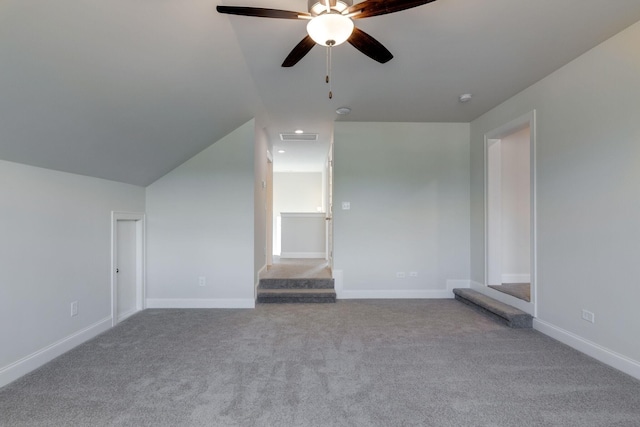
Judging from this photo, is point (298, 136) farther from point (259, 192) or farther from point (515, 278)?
point (515, 278)

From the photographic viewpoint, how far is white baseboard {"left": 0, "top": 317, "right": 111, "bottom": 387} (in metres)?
2.30

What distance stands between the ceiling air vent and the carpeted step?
2.44 m

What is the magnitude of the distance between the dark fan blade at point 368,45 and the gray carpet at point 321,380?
2.27 meters

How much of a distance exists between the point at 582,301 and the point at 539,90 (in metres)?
2.13

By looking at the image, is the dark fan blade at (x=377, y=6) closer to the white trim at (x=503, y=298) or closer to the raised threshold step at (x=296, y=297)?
the white trim at (x=503, y=298)

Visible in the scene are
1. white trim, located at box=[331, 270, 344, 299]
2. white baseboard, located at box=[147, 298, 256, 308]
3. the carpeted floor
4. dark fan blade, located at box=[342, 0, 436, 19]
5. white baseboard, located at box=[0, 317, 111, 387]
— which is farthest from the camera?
the carpeted floor

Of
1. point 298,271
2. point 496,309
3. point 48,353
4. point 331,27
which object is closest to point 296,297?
point 298,271

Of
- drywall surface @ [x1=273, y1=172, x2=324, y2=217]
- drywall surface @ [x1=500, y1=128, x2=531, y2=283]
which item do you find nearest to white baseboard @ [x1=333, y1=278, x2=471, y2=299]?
drywall surface @ [x1=500, y1=128, x2=531, y2=283]

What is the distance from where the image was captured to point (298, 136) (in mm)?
5547

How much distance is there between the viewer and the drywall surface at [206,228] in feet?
14.0

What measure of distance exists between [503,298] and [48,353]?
4691 millimetres

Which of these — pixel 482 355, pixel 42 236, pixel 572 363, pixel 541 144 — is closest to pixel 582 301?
pixel 572 363

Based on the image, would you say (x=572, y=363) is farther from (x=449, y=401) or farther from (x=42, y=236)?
(x=42, y=236)

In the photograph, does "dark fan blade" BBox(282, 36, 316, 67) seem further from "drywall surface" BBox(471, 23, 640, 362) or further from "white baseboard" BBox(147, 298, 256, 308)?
"white baseboard" BBox(147, 298, 256, 308)
